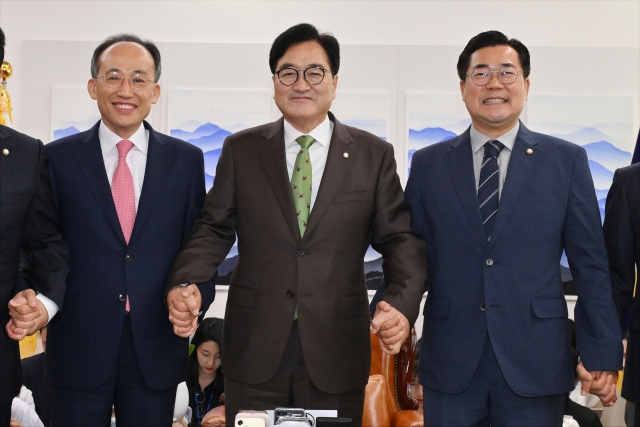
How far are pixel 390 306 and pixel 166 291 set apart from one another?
0.77m

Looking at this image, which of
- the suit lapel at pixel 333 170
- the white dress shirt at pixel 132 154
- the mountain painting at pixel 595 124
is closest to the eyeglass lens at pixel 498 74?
the suit lapel at pixel 333 170

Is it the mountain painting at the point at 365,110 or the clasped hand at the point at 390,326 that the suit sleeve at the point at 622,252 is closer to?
the clasped hand at the point at 390,326

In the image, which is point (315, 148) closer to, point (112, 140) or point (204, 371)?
point (112, 140)

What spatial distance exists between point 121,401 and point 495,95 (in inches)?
65.9

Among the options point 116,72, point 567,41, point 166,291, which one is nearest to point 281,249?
point 166,291

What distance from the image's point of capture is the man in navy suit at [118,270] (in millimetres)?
2471

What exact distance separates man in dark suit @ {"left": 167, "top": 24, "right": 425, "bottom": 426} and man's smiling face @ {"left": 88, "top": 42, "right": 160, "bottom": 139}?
1.21 ft

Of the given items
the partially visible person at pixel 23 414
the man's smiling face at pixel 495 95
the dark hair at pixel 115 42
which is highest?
the dark hair at pixel 115 42

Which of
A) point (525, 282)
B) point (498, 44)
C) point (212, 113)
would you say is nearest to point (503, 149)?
point (498, 44)

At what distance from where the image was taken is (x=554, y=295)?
2.47 metres

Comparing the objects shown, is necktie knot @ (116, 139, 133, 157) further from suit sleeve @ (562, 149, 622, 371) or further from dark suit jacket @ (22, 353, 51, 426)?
dark suit jacket @ (22, 353, 51, 426)

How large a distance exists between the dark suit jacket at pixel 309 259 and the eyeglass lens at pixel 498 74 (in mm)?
458

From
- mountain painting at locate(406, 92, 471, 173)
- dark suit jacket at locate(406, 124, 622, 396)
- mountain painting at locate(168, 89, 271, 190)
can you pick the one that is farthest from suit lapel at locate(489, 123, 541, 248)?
mountain painting at locate(168, 89, 271, 190)

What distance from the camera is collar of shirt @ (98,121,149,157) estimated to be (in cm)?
266
